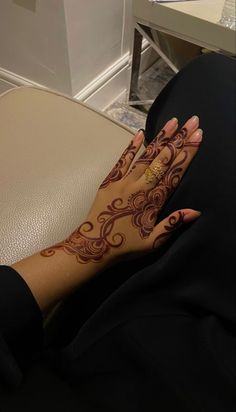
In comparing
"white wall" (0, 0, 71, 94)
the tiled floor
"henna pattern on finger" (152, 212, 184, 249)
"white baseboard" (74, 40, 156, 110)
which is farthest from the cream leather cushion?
the tiled floor

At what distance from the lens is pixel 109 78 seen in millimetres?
1484

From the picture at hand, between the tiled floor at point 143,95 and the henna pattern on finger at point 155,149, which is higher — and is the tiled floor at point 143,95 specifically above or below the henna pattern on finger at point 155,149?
below

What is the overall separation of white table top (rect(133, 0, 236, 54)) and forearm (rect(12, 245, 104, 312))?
74 centimetres

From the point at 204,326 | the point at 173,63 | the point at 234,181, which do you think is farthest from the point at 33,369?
the point at 173,63

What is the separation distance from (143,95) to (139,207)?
1036 mm

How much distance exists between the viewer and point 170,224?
0.59m

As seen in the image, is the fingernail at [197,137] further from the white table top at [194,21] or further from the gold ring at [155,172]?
the white table top at [194,21]

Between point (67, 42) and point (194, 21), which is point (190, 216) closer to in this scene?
point (194, 21)

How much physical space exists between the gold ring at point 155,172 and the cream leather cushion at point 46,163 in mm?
126

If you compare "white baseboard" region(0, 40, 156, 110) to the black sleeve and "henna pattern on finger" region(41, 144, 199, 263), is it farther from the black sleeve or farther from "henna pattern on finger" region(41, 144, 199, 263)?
the black sleeve

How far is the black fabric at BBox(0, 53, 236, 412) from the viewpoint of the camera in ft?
1.64

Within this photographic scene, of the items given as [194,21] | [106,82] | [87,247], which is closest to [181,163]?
[87,247]

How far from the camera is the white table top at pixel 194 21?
3.57ft

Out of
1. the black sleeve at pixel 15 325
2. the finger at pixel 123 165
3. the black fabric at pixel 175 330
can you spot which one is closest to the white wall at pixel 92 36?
the finger at pixel 123 165
